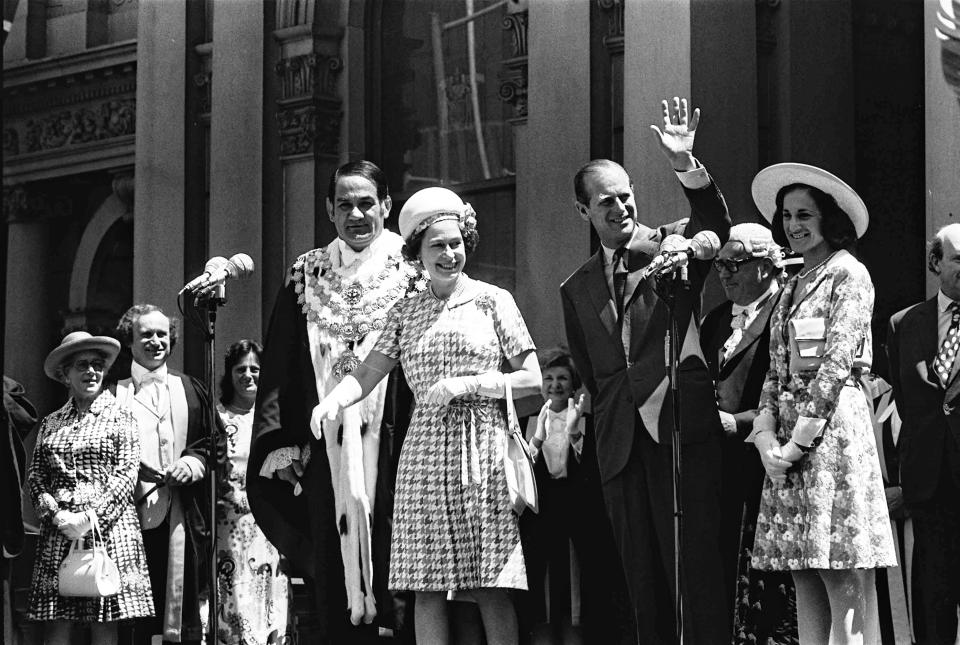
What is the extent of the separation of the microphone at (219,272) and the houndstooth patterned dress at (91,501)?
1.47 m

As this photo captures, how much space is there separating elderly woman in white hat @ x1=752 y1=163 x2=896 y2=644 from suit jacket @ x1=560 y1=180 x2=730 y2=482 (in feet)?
1.15

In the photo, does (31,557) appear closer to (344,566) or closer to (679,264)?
(344,566)

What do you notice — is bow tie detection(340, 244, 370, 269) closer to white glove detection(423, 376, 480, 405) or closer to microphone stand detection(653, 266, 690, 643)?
white glove detection(423, 376, 480, 405)

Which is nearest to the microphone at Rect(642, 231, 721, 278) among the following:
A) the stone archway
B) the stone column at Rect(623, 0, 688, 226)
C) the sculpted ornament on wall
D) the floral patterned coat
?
the floral patterned coat

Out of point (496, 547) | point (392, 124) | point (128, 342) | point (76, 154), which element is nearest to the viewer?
point (496, 547)

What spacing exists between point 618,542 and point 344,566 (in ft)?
4.14

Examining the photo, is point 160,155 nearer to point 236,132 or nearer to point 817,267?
point 236,132

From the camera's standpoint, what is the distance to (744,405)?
7.46 metres

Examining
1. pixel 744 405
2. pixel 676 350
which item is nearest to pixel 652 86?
pixel 744 405

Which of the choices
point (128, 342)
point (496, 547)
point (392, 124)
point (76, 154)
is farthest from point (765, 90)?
point (76, 154)

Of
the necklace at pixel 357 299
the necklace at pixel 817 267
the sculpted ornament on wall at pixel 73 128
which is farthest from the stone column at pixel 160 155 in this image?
the necklace at pixel 817 267

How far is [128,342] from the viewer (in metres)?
9.48

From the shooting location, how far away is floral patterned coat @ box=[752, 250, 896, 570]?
6.46m

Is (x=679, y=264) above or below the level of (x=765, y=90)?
below
